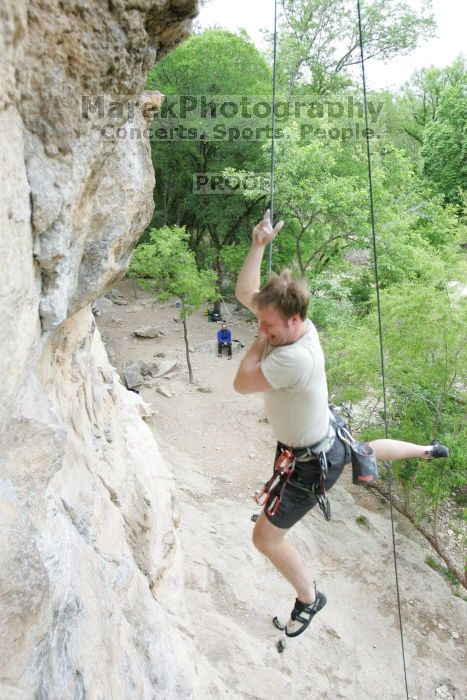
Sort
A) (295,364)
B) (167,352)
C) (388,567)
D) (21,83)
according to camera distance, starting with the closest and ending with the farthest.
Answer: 1. (21,83)
2. (295,364)
3. (388,567)
4. (167,352)

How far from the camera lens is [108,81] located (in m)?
2.86

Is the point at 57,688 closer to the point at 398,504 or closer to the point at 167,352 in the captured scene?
the point at 398,504

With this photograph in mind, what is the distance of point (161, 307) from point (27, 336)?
18.8m

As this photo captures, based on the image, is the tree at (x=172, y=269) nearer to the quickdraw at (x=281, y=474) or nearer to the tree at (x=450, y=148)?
the quickdraw at (x=281, y=474)

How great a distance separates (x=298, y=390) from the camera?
315 cm

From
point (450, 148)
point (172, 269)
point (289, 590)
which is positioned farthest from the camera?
point (450, 148)

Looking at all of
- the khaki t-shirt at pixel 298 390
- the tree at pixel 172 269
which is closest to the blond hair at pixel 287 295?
the khaki t-shirt at pixel 298 390

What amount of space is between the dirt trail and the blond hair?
3974 millimetres

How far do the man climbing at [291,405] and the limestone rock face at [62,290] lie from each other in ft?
3.86

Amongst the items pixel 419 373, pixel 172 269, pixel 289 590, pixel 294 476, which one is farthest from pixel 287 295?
pixel 172 269

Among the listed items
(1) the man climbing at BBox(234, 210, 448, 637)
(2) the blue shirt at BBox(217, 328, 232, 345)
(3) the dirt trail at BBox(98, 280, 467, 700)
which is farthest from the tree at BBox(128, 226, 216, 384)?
(1) the man climbing at BBox(234, 210, 448, 637)

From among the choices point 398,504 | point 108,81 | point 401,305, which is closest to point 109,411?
point 108,81

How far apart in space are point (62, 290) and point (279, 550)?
257cm

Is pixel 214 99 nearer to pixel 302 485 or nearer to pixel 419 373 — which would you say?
pixel 419 373
